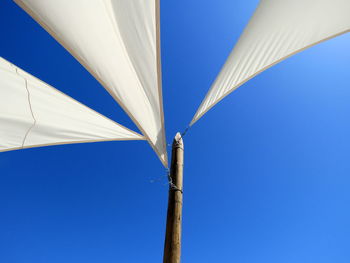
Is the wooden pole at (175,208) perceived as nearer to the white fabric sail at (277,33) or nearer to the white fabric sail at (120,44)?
the white fabric sail at (120,44)

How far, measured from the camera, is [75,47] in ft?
9.83

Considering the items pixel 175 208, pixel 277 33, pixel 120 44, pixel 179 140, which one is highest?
pixel 277 33

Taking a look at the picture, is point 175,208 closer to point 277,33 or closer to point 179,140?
point 179,140

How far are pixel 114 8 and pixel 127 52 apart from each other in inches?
21.5

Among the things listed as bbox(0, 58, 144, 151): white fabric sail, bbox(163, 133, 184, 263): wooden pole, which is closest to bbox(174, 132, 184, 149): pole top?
bbox(163, 133, 184, 263): wooden pole

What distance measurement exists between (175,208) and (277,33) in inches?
100

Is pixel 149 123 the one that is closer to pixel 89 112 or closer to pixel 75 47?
pixel 89 112

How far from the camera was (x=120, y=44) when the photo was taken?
10.3 ft

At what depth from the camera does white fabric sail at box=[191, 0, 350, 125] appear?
311cm

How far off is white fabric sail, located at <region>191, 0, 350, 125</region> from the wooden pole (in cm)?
70

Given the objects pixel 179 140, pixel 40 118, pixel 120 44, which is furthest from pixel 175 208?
pixel 40 118

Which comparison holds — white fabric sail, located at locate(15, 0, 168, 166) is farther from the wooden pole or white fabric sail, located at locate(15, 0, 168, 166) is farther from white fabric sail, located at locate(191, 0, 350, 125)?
white fabric sail, located at locate(191, 0, 350, 125)

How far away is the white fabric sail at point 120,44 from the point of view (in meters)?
2.73

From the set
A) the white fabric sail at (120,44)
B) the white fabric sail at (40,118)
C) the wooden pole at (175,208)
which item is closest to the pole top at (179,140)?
the wooden pole at (175,208)
